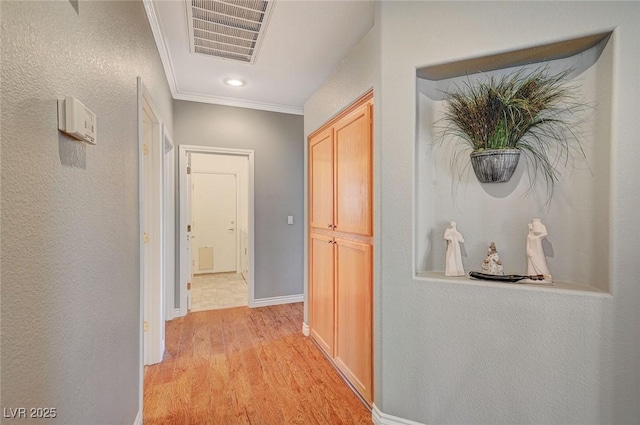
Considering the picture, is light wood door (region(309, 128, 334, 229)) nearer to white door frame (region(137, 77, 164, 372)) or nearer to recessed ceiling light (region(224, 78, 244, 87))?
recessed ceiling light (region(224, 78, 244, 87))

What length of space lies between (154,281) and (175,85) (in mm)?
1970

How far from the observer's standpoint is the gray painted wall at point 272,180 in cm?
345

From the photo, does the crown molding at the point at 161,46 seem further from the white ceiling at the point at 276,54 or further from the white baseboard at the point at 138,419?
the white baseboard at the point at 138,419

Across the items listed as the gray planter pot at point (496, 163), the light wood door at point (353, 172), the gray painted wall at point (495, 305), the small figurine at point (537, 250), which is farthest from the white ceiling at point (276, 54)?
the small figurine at point (537, 250)

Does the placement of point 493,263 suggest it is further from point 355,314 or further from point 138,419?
point 138,419

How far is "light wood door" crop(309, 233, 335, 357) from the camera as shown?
2.37m

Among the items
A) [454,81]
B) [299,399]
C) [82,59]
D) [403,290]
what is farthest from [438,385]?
[82,59]

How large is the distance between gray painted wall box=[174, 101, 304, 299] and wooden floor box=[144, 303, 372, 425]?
78 centimetres

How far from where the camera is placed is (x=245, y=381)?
6.92 ft

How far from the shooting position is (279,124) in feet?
12.1

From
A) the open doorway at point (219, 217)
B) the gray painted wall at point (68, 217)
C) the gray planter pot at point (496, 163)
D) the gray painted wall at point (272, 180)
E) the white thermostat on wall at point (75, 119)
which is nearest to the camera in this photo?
the gray painted wall at point (68, 217)

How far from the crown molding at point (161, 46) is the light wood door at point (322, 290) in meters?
1.91

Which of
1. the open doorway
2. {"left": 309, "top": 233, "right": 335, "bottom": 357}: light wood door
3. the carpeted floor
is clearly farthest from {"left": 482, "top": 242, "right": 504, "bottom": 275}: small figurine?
the open doorway

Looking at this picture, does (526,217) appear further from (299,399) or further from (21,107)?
(21,107)
